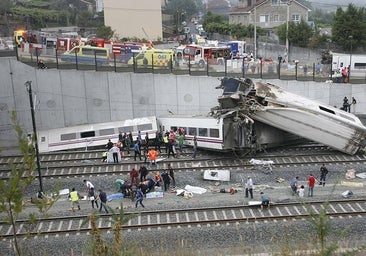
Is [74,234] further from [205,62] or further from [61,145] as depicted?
[205,62]

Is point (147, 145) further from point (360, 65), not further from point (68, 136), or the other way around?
point (360, 65)

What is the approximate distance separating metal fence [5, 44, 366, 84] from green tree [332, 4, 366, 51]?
18.5m

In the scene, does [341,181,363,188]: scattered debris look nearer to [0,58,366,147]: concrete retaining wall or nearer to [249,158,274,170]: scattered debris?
[249,158,274,170]: scattered debris

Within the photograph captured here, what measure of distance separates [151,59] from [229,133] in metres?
9.35

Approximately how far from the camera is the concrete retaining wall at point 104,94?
103ft

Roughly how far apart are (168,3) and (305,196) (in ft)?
512

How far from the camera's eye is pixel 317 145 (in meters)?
28.7

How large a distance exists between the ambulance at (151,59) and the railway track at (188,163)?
830cm

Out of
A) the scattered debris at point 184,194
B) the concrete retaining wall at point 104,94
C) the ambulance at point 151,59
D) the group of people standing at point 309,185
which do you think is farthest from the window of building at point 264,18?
the scattered debris at point 184,194

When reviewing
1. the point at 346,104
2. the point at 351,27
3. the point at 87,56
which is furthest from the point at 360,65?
the point at 87,56

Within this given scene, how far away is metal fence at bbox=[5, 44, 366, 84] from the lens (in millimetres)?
31875

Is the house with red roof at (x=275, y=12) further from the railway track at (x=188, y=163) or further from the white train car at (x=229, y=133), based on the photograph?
the railway track at (x=188, y=163)

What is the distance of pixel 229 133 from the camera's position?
26406 mm

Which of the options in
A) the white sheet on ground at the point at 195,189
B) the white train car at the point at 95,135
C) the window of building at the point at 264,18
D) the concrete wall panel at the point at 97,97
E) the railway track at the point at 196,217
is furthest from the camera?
the window of building at the point at 264,18
